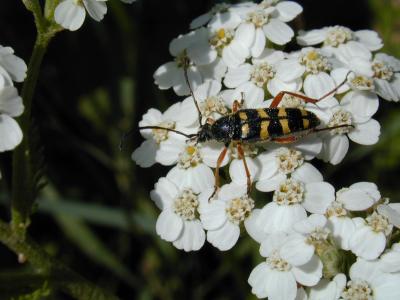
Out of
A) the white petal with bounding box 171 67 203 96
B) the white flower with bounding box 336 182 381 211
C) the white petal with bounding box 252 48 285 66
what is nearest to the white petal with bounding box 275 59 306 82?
the white petal with bounding box 252 48 285 66

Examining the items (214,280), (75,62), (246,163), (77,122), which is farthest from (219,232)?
(75,62)

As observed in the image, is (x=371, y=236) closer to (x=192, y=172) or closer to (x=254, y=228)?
(x=254, y=228)

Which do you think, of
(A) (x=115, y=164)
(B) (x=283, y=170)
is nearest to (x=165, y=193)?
(B) (x=283, y=170)

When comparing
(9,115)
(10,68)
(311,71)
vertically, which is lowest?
(311,71)

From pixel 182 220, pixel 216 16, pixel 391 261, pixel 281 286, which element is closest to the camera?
pixel 391 261

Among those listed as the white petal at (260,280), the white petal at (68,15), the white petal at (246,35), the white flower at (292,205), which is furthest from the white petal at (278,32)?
the white petal at (260,280)
